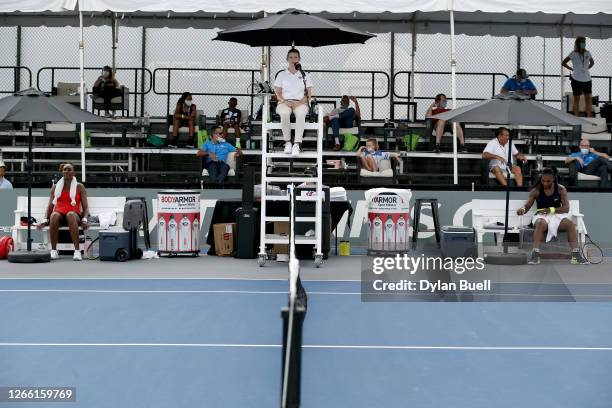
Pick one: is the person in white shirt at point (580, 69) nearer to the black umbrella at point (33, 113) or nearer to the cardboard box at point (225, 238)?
the cardboard box at point (225, 238)

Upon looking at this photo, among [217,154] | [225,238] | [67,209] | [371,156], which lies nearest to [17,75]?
[217,154]

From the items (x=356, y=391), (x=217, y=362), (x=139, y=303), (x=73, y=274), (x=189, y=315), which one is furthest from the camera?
(x=73, y=274)

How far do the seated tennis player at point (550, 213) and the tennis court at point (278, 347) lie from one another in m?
4.14

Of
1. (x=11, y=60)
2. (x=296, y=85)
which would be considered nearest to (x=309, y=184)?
(x=296, y=85)

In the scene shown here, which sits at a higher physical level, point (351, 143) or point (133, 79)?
point (133, 79)

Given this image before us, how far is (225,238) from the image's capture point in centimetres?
1841

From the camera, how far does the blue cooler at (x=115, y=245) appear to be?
57.5 ft

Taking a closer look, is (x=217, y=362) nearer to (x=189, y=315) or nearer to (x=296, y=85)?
(x=189, y=315)

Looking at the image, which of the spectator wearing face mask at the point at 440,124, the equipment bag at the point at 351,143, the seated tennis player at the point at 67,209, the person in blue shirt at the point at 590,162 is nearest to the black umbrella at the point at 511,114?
the person in blue shirt at the point at 590,162

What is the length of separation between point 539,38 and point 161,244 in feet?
41.6

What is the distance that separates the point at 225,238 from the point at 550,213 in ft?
16.4

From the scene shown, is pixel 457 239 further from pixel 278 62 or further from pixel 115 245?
pixel 278 62

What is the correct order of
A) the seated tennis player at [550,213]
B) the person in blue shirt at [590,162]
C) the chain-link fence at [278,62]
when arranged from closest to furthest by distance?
1. the seated tennis player at [550,213]
2. the person in blue shirt at [590,162]
3. the chain-link fence at [278,62]

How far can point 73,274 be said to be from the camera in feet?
50.9
